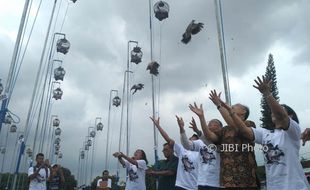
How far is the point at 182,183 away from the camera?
6.81 m

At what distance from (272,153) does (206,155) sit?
4.72ft

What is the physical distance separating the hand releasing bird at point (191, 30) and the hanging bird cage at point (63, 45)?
659 cm

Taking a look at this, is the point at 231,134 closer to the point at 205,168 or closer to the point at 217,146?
the point at 217,146

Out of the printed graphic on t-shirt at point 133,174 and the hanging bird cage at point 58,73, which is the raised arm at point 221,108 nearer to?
the printed graphic on t-shirt at point 133,174

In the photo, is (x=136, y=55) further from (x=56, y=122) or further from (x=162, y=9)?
(x=56, y=122)

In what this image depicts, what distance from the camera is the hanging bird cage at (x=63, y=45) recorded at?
15.4m

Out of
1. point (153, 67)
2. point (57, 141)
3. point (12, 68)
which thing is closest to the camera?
point (12, 68)

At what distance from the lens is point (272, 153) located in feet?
13.6

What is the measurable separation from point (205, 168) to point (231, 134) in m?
0.74

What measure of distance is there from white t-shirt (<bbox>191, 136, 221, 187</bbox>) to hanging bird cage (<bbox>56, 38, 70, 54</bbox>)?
1095cm

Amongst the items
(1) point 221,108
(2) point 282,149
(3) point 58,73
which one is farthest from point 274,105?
(3) point 58,73

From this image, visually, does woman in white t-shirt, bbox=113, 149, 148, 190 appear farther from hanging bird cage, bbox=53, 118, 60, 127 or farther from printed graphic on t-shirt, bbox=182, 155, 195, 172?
hanging bird cage, bbox=53, 118, 60, 127

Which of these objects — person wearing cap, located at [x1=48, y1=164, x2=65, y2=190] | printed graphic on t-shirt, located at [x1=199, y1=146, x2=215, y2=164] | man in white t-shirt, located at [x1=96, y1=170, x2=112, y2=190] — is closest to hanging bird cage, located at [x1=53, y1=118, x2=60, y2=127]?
man in white t-shirt, located at [x1=96, y1=170, x2=112, y2=190]

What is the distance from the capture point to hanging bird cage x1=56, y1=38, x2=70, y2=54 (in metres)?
15.4
